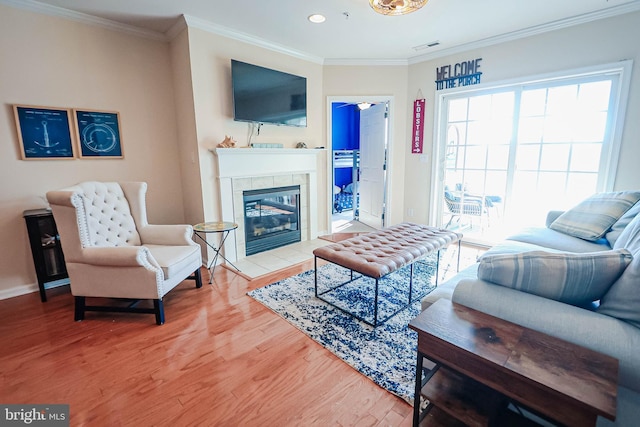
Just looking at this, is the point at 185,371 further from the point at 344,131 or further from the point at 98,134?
the point at 344,131

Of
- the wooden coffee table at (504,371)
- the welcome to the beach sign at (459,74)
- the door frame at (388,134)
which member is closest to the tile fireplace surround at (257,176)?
the door frame at (388,134)

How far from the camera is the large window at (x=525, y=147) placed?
125 inches

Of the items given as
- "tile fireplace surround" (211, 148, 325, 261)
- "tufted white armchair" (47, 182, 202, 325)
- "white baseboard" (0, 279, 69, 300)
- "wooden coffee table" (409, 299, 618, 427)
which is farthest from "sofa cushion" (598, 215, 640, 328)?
"white baseboard" (0, 279, 69, 300)

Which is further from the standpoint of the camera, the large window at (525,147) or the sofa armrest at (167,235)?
the large window at (525,147)

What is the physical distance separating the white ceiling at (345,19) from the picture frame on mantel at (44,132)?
0.88 m

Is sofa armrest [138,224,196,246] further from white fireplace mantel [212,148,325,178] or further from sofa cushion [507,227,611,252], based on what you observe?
sofa cushion [507,227,611,252]

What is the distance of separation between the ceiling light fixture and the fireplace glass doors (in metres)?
2.30

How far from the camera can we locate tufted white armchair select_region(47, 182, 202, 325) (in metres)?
2.21

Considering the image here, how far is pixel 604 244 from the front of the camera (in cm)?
243

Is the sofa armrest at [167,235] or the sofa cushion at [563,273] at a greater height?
the sofa cushion at [563,273]

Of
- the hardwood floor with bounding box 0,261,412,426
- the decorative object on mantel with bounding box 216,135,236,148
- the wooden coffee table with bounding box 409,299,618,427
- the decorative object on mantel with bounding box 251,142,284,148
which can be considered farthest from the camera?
the decorative object on mantel with bounding box 251,142,284,148

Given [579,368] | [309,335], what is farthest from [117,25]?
[579,368]

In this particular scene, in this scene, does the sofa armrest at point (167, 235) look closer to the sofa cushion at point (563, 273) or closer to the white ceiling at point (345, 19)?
the white ceiling at point (345, 19)

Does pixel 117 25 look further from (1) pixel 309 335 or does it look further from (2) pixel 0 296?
(1) pixel 309 335
